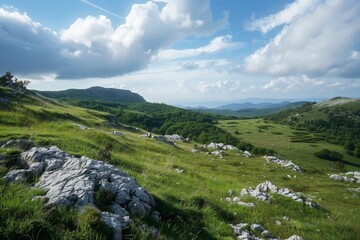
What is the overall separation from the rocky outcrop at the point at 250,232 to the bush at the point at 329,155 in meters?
191

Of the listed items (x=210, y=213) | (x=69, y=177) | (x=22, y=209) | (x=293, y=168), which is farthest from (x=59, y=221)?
(x=293, y=168)

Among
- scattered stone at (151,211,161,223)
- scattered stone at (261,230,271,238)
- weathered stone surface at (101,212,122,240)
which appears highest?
weathered stone surface at (101,212,122,240)

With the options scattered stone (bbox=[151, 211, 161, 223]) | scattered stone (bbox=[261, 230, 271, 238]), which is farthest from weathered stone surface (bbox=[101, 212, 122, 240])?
scattered stone (bbox=[261, 230, 271, 238])

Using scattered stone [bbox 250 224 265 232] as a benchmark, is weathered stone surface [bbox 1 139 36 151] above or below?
above

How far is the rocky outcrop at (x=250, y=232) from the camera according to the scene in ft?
44.6

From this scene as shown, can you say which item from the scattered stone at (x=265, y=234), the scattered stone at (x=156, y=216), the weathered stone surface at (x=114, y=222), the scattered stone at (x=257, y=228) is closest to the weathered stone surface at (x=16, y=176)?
the weathered stone surface at (x=114, y=222)

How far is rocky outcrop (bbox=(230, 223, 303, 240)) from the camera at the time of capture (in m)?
13.6

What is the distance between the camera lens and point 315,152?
19512 cm

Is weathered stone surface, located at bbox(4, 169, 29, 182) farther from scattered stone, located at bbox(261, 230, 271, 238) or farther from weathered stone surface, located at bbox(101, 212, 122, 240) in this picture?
scattered stone, located at bbox(261, 230, 271, 238)

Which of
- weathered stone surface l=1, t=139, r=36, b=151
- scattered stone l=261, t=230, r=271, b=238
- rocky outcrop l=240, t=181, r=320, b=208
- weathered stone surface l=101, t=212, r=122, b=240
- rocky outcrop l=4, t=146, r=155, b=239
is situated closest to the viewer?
weathered stone surface l=101, t=212, r=122, b=240

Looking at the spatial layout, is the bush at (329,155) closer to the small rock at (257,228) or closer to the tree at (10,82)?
the tree at (10,82)

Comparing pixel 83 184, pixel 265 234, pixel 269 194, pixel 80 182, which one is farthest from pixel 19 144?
pixel 269 194

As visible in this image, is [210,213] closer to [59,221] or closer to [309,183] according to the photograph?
[59,221]

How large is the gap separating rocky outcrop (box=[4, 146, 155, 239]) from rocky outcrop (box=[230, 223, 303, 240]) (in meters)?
4.17
